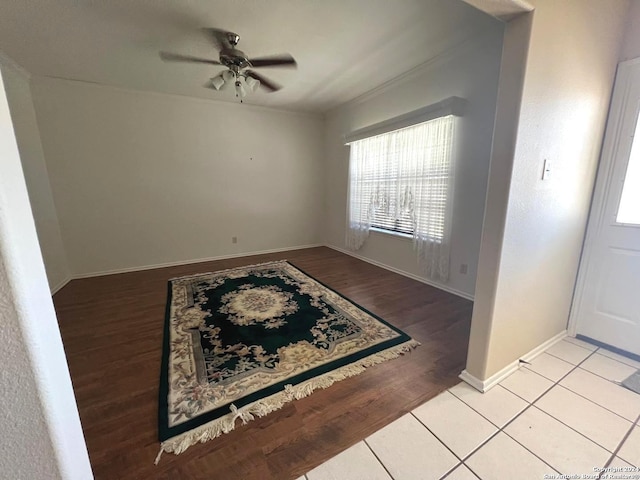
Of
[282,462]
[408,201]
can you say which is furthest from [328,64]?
[282,462]

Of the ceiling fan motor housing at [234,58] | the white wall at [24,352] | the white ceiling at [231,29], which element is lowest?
the white wall at [24,352]

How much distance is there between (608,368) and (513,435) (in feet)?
3.69

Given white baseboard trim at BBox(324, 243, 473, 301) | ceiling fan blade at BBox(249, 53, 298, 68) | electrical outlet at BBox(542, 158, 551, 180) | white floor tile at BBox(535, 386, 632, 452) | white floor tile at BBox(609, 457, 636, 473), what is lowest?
white floor tile at BBox(609, 457, 636, 473)

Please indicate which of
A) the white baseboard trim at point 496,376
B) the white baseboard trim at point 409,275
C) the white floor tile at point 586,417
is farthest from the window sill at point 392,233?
the white floor tile at point 586,417

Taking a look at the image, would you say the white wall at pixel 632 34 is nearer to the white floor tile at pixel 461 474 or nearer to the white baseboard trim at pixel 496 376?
the white baseboard trim at pixel 496 376

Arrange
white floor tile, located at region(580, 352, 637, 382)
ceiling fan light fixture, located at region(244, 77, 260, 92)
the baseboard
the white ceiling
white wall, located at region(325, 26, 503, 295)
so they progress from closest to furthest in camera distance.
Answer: white floor tile, located at region(580, 352, 637, 382) → the white ceiling → white wall, located at region(325, 26, 503, 295) → ceiling fan light fixture, located at region(244, 77, 260, 92) → the baseboard

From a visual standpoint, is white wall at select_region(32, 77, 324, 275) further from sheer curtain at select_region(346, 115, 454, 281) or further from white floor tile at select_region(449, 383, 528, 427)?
white floor tile at select_region(449, 383, 528, 427)

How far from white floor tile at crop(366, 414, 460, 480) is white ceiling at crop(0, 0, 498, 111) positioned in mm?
2855

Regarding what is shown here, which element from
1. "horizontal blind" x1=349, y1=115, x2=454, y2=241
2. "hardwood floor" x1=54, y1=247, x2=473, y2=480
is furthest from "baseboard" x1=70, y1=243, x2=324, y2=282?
"horizontal blind" x1=349, y1=115, x2=454, y2=241

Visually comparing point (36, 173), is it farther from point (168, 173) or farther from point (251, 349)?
point (251, 349)

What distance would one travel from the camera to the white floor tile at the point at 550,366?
5.64ft

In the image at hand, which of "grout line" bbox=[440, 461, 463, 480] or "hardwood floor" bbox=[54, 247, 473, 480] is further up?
"hardwood floor" bbox=[54, 247, 473, 480]

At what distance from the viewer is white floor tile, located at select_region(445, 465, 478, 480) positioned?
44.0 inches

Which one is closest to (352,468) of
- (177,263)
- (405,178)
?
(405,178)
